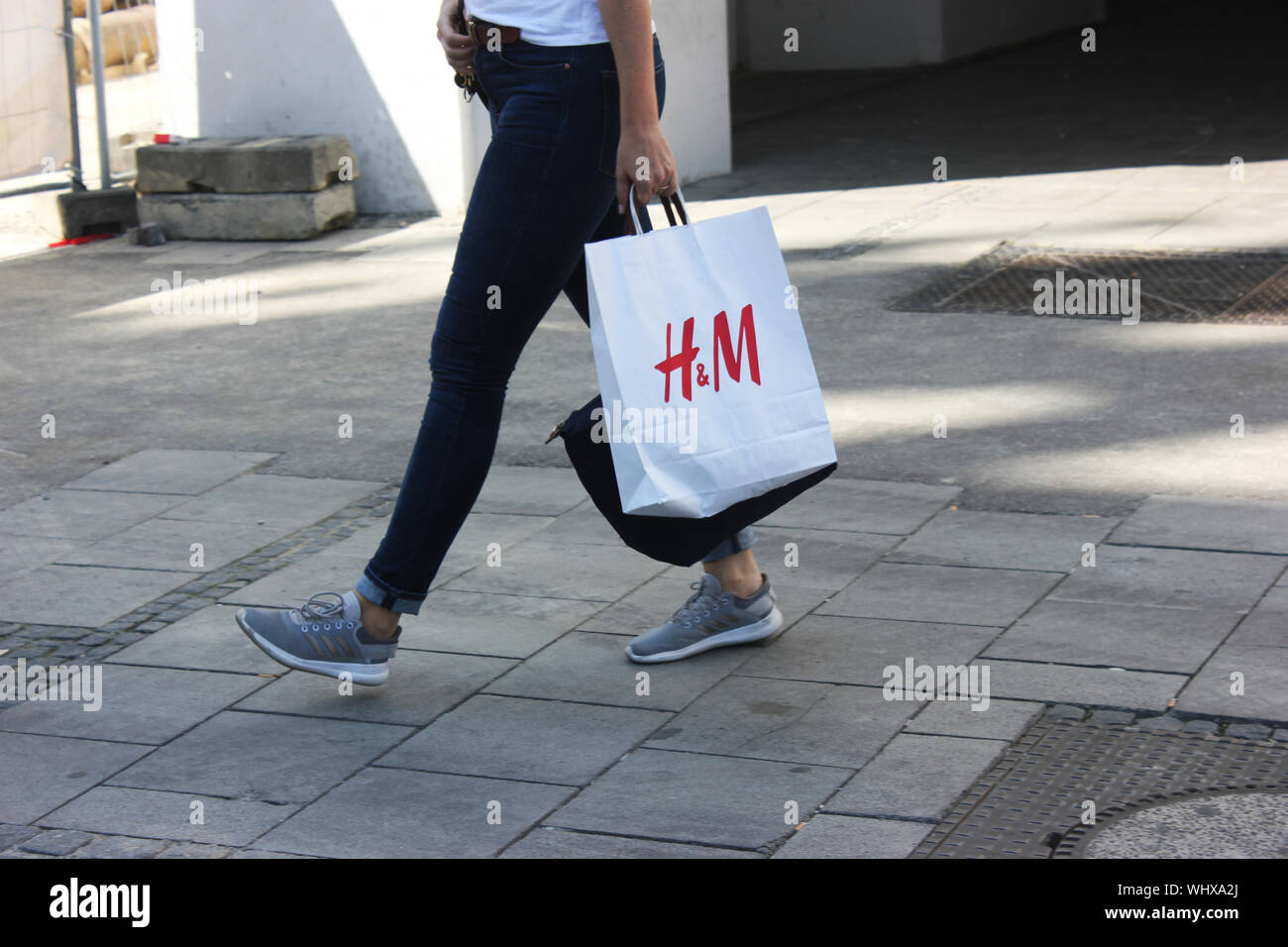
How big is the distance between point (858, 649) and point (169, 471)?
8.60 ft

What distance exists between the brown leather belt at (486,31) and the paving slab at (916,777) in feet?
5.20

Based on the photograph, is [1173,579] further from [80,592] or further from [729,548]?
[80,592]

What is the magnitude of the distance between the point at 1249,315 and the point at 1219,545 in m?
2.67

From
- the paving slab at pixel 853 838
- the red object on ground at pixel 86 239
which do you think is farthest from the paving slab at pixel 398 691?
the red object on ground at pixel 86 239

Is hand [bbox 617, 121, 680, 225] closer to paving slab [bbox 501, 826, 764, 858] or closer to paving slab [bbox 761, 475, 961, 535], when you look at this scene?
paving slab [bbox 501, 826, 764, 858]

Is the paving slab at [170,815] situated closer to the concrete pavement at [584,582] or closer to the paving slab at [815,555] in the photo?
the concrete pavement at [584,582]

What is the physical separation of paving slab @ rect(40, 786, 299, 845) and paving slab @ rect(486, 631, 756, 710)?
69 centimetres

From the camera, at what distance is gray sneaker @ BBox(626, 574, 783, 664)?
3811mm

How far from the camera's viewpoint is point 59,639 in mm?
4074

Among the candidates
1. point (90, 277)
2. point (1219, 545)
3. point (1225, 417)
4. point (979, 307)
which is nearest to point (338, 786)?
point (1219, 545)

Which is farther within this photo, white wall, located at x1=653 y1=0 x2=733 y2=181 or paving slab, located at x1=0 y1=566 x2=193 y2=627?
white wall, located at x1=653 y1=0 x2=733 y2=181

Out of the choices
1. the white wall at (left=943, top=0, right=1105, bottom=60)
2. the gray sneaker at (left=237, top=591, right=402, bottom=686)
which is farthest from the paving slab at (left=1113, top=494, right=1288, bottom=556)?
the white wall at (left=943, top=0, right=1105, bottom=60)

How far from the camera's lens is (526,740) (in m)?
3.42
